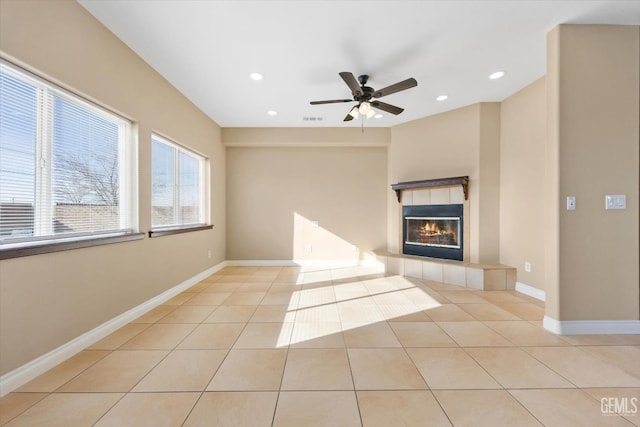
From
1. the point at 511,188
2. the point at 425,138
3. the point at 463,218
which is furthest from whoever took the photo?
the point at 425,138

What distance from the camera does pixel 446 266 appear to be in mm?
4039

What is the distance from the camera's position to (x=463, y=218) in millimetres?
4168

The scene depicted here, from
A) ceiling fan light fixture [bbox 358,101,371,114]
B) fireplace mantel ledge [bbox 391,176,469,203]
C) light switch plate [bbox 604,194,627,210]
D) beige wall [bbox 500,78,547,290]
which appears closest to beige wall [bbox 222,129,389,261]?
fireplace mantel ledge [bbox 391,176,469,203]

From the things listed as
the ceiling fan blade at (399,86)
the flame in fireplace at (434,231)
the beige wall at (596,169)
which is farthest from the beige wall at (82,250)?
the beige wall at (596,169)

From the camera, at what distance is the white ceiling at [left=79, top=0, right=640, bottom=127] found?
2.12 meters

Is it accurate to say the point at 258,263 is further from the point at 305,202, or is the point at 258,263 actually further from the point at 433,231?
the point at 433,231

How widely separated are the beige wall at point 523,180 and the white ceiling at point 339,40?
30cm

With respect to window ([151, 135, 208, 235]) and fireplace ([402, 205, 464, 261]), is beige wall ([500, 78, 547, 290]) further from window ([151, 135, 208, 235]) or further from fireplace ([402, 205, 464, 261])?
window ([151, 135, 208, 235])

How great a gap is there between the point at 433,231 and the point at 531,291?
1.57 meters

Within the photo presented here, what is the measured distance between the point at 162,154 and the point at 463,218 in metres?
4.70

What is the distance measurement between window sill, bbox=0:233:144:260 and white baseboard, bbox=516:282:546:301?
4.96 meters

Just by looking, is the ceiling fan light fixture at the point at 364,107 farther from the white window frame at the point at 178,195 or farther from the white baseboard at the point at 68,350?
the white baseboard at the point at 68,350

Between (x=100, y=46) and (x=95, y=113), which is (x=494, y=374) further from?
(x=100, y=46)

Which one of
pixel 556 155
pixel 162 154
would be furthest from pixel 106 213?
pixel 556 155
